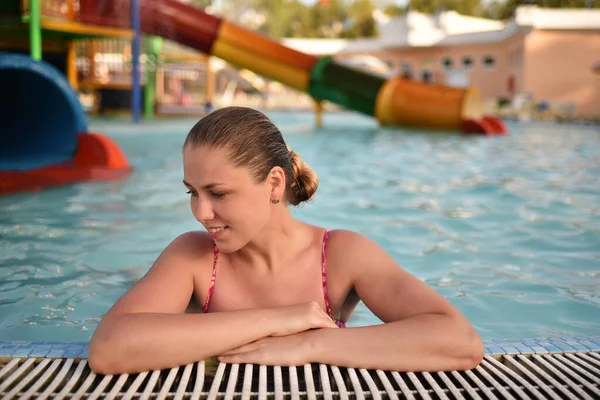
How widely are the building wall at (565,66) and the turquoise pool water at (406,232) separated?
12.2 m

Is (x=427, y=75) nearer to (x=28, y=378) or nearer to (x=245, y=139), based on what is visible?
(x=245, y=139)

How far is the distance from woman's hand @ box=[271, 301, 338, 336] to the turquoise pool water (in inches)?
38.7

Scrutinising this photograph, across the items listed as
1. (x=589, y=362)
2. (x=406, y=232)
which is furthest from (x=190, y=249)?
(x=406, y=232)

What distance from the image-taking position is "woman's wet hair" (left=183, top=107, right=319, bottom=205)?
1.78 metres

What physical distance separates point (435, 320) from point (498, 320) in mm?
1292

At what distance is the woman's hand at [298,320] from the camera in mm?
1822

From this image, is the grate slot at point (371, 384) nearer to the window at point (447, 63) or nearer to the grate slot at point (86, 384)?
the grate slot at point (86, 384)

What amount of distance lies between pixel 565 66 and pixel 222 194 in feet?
66.2

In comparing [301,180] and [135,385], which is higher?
[301,180]

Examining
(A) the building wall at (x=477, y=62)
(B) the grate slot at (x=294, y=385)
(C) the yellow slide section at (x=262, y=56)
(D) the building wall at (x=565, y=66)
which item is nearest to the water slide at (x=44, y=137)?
(B) the grate slot at (x=294, y=385)

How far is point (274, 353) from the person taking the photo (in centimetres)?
178

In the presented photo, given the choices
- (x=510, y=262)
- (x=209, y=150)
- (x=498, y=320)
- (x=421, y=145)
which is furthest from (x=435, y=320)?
(x=421, y=145)

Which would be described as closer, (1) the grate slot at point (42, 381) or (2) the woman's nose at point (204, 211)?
(1) the grate slot at point (42, 381)

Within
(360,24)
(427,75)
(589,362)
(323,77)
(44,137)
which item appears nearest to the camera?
(589,362)
